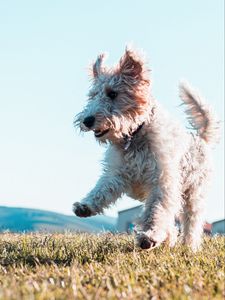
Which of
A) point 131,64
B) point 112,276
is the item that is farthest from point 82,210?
point 112,276

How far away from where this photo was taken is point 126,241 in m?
7.93

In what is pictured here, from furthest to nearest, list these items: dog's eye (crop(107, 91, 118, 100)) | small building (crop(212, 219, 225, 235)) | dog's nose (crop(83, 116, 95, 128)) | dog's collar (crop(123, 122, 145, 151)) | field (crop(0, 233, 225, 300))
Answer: small building (crop(212, 219, 225, 235)) → dog's eye (crop(107, 91, 118, 100)) → dog's collar (crop(123, 122, 145, 151)) → dog's nose (crop(83, 116, 95, 128)) → field (crop(0, 233, 225, 300))

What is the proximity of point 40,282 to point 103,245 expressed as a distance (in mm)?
3092

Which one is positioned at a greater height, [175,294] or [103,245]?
[103,245]

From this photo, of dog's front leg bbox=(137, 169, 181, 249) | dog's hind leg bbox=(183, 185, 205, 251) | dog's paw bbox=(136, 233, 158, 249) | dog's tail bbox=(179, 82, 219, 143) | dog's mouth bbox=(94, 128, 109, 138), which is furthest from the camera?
dog's tail bbox=(179, 82, 219, 143)

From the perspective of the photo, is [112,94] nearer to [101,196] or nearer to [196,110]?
[101,196]

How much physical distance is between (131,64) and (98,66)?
20.7 inches

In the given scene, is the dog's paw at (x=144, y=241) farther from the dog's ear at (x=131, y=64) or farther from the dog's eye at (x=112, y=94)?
the dog's ear at (x=131, y=64)

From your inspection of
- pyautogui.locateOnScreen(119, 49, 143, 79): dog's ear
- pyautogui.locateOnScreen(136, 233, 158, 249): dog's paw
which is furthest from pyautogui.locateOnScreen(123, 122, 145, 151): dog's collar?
pyautogui.locateOnScreen(136, 233, 158, 249): dog's paw

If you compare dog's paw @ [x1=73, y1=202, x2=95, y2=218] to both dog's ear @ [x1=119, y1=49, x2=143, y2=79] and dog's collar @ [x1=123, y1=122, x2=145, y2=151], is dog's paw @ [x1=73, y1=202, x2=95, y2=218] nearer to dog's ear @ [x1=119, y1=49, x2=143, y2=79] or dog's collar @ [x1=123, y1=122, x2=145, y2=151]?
dog's collar @ [x1=123, y1=122, x2=145, y2=151]

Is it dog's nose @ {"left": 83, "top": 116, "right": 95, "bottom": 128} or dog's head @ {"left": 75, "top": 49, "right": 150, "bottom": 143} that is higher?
dog's head @ {"left": 75, "top": 49, "right": 150, "bottom": 143}

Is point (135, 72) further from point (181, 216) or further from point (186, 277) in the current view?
point (186, 277)

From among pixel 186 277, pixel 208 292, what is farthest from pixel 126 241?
pixel 208 292

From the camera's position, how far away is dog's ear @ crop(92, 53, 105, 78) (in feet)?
25.3
